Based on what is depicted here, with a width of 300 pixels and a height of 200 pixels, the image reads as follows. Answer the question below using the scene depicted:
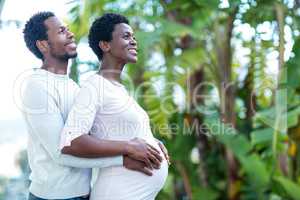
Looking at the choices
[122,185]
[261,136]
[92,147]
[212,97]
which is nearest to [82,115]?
[92,147]

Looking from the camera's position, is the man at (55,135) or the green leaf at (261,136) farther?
the green leaf at (261,136)

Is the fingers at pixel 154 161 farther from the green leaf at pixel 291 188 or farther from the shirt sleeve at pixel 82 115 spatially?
the green leaf at pixel 291 188

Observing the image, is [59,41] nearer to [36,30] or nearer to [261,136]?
[36,30]

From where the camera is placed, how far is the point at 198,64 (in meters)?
2.75

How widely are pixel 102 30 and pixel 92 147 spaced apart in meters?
0.26

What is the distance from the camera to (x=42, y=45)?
109 centimetres

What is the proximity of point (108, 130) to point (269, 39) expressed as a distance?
128 centimetres

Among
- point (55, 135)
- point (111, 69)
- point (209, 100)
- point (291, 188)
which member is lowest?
point (291, 188)

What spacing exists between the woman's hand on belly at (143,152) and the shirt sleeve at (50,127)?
0.03 m

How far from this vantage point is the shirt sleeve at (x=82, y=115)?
991 millimetres

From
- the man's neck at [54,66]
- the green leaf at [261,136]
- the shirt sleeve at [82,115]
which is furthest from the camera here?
the green leaf at [261,136]

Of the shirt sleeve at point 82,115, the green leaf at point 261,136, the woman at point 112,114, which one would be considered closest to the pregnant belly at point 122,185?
the woman at point 112,114

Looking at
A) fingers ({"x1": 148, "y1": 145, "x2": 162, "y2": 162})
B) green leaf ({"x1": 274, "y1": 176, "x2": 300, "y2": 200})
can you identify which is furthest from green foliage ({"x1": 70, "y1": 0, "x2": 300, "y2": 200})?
fingers ({"x1": 148, "y1": 145, "x2": 162, "y2": 162})

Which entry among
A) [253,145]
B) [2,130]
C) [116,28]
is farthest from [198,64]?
[116,28]
